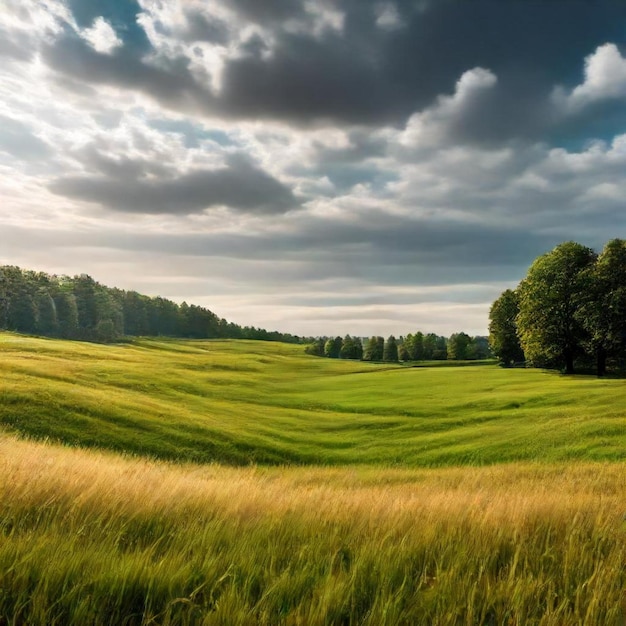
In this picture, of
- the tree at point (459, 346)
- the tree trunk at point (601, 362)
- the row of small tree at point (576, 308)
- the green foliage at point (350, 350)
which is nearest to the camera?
the row of small tree at point (576, 308)

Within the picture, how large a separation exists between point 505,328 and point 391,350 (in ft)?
234

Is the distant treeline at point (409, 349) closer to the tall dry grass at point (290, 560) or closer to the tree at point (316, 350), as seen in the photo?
the tree at point (316, 350)

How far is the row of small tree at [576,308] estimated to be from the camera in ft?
160

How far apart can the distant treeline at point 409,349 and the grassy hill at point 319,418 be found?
7507 cm

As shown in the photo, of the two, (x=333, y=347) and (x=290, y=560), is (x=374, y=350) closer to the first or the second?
(x=333, y=347)

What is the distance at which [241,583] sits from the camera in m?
3.63

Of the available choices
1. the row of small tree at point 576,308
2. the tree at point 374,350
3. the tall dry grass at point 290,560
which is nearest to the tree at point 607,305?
the row of small tree at point 576,308

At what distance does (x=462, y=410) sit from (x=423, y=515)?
3492 centimetres

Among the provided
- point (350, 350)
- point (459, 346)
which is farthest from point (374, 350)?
point (459, 346)

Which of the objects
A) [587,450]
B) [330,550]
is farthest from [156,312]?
[330,550]

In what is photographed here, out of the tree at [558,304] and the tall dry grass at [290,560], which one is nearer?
the tall dry grass at [290,560]

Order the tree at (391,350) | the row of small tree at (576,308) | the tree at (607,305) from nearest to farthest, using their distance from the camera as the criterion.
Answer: the tree at (607,305) < the row of small tree at (576,308) < the tree at (391,350)

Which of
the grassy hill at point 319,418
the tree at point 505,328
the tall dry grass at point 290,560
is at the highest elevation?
the tree at point 505,328

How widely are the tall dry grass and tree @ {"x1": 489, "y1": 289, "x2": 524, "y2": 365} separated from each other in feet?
241
